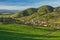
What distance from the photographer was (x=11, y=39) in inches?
1939

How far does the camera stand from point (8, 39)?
161 feet

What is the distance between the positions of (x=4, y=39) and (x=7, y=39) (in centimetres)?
74

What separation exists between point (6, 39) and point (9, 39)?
2.31 feet

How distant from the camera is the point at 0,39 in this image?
47.8 m

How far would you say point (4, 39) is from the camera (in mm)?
48500

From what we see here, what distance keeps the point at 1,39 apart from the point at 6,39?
1.27 meters

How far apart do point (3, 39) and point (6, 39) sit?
0.66 metres

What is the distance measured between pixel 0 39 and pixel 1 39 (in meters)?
0.31

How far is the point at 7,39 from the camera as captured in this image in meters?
48.9

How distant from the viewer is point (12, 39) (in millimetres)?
49156

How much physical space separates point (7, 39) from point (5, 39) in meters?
0.45

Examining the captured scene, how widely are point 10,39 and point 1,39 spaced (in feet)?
7.39

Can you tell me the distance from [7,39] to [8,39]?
0.28 m

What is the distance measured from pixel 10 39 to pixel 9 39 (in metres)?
0.30
